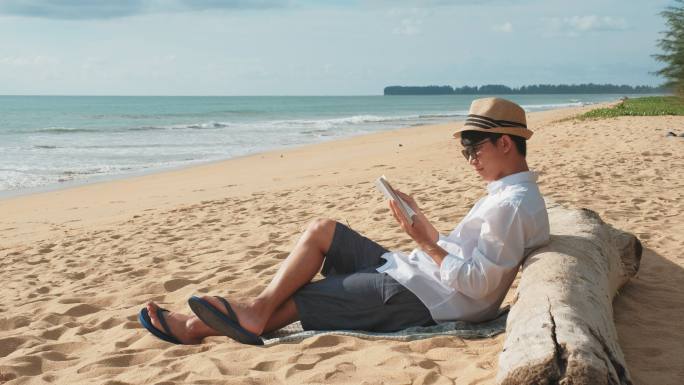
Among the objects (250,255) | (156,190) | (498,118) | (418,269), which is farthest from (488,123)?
(156,190)

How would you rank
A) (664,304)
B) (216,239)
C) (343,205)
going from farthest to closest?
(343,205), (216,239), (664,304)

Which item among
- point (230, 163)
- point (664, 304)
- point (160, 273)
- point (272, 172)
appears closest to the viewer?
point (664, 304)

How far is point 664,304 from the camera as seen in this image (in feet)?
14.3

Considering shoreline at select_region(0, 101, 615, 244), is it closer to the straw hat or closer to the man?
A: the man

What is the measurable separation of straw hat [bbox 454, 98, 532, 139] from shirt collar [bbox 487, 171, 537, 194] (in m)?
0.19

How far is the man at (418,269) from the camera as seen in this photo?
11.1 feet

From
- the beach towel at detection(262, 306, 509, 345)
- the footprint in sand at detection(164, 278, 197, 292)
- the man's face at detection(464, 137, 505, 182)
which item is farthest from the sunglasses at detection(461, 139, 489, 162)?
the footprint in sand at detection(164, 278, 197, 292)

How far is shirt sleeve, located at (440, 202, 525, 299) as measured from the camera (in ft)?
11.0

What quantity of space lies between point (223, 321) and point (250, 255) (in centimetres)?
254

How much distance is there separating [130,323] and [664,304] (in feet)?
10.8

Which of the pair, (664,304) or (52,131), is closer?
(664,304)

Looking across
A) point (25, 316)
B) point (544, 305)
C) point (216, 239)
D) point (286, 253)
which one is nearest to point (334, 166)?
point (216, 239)

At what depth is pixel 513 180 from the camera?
341cm

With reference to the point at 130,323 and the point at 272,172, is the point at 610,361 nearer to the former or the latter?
the point at 130,323
